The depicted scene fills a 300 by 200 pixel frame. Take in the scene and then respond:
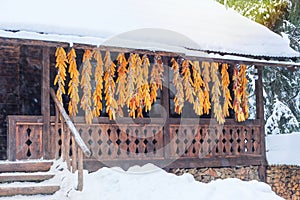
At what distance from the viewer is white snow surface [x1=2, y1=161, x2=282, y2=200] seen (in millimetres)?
7836

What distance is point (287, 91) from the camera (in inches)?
821

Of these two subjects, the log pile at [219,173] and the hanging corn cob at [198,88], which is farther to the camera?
the log pile at [219,173]

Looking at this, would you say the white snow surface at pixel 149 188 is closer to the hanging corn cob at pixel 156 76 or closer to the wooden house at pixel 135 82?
the wooden house at pixel 135 82

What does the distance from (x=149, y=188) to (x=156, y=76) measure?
141 inches

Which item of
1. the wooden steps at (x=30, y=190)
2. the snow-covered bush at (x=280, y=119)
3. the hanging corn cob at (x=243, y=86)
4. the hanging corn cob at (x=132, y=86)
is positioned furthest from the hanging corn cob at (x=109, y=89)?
the snow-covered bush at (x=280, y=119)

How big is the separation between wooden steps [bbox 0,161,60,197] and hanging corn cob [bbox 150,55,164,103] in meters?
3.08

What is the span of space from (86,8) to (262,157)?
5401 millimetres

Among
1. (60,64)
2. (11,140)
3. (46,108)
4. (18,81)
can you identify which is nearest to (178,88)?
(60,64)

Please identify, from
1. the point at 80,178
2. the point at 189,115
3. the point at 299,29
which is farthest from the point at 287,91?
the point at 80,178

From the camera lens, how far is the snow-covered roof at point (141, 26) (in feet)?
31.6

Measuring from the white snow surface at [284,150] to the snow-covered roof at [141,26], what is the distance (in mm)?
2895

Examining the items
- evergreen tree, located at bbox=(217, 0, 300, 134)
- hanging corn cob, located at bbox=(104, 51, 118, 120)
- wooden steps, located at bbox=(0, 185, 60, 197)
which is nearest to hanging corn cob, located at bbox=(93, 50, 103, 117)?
hanging corn cob, located at bbox=(104, 51, 118, 120)

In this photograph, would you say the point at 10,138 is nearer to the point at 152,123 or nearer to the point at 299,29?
the point at 152,123

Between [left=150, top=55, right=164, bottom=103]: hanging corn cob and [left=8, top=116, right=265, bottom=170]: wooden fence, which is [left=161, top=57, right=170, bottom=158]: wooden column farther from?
[left=150, top=55, right=164, bottom=103]: hanging corn cob
